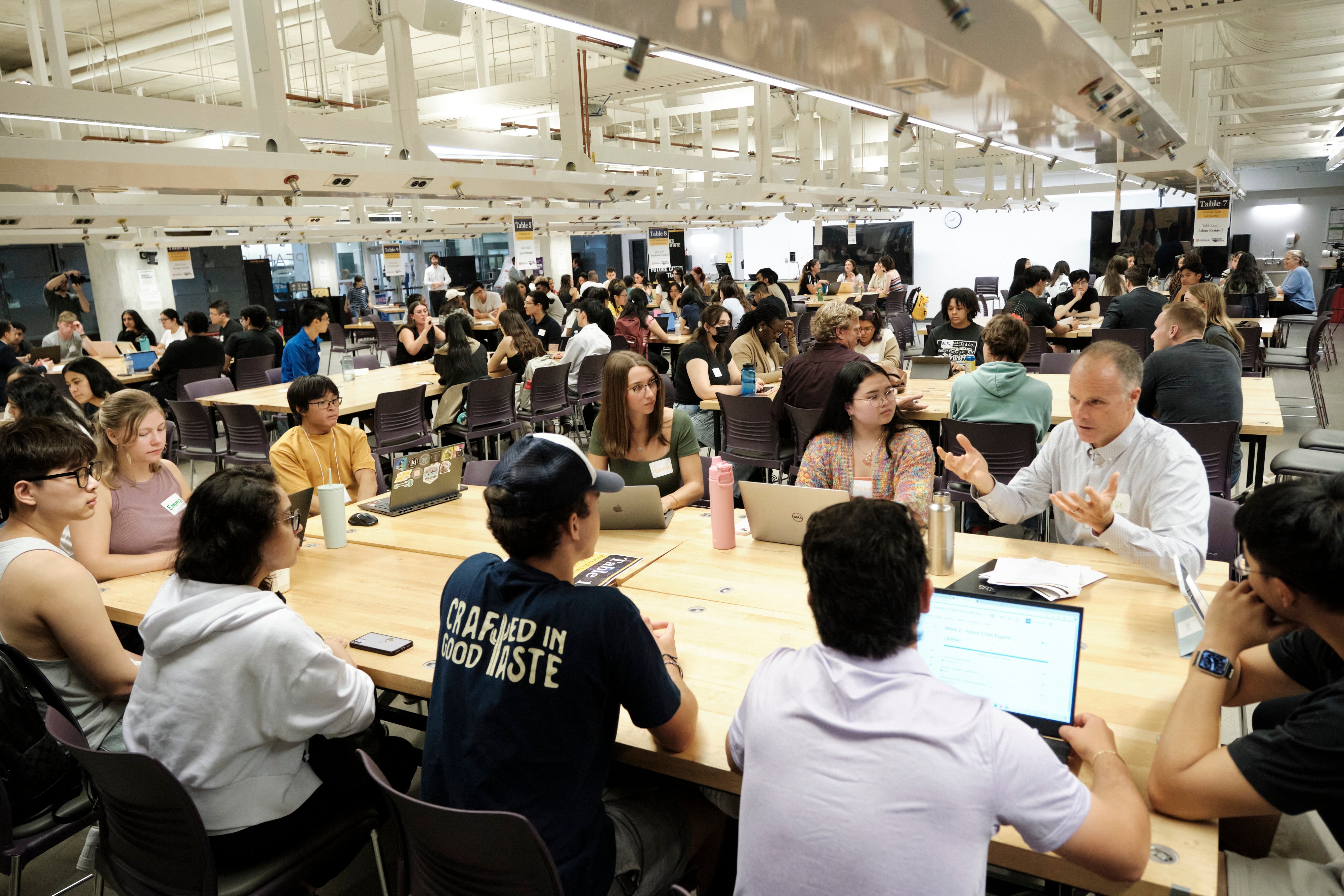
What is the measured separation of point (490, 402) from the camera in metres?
6.62

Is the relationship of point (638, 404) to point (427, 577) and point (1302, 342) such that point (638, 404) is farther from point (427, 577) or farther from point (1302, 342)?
point (1302, 342)

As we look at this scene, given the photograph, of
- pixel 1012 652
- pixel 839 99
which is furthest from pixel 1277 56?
pixel 1012 652

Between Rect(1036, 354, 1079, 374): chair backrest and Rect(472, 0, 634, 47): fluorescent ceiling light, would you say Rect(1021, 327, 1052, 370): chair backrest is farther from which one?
Rect(472, 0, 634, 47): fluorescent ceiling light

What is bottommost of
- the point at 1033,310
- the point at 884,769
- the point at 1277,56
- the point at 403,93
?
the point at 884,769

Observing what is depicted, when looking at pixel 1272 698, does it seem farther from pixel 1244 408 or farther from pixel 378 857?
pixel 1244 408

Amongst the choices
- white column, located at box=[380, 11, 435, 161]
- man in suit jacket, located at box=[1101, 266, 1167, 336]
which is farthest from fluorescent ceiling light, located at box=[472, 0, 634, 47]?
man in suit jacket, located at box=[1101, 266, 1167, 336]

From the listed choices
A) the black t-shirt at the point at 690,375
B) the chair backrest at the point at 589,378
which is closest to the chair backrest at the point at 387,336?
the chair backrest at the point at 589,378

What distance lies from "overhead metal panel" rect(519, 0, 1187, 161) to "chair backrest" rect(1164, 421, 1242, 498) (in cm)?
150

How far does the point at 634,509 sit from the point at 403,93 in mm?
2670

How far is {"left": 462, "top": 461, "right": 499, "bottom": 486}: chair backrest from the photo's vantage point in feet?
13.1

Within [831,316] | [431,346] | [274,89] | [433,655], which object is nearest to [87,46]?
[431,346]

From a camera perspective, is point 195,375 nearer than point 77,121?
No

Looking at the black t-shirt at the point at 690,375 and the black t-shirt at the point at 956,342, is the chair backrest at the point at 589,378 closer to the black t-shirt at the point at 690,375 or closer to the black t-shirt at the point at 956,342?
the black t-shirt at the point at 690,375

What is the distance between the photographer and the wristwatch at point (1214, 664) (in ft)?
5.15
